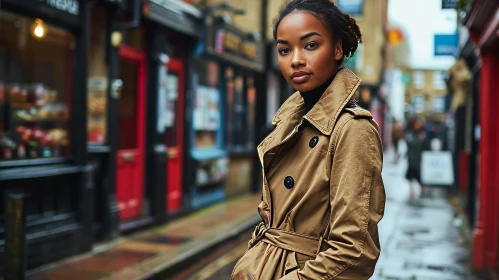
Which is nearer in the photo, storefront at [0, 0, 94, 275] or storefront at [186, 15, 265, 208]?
storefront at [0, 0, 94, 275]

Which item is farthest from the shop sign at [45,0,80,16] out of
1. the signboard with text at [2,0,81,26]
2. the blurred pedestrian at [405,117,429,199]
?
the blurred pedestrian at [405,117,429,199]

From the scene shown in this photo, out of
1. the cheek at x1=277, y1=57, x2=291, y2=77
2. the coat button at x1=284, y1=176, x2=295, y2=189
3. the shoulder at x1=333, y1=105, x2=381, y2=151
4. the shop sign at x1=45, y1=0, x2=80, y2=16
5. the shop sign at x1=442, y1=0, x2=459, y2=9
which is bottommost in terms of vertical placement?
the coat button at x1=284, y1=176, x2=295, y2=189

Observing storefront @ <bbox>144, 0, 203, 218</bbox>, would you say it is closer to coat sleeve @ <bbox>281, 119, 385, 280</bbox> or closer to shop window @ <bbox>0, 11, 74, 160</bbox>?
shop window @ <bbox>0, 11, 74, 160</bbox>

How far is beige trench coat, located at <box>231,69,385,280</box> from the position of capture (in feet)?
5.81

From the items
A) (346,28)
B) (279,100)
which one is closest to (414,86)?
(279,100)

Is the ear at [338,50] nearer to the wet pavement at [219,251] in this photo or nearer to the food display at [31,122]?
the wet pavement at [219,251]

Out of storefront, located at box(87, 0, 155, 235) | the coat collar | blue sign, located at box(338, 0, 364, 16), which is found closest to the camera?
the coat collar

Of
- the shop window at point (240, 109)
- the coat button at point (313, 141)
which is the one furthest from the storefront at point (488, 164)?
the shop window at point (240, 109)

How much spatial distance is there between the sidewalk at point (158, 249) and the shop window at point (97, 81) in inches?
63.5

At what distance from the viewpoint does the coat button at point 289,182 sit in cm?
195

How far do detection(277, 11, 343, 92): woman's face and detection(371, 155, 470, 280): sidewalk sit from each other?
5292mm

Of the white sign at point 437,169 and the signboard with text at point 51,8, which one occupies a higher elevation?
the signboard with text at point 51,8

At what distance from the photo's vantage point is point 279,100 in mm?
17234

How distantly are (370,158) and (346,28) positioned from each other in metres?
0.47
